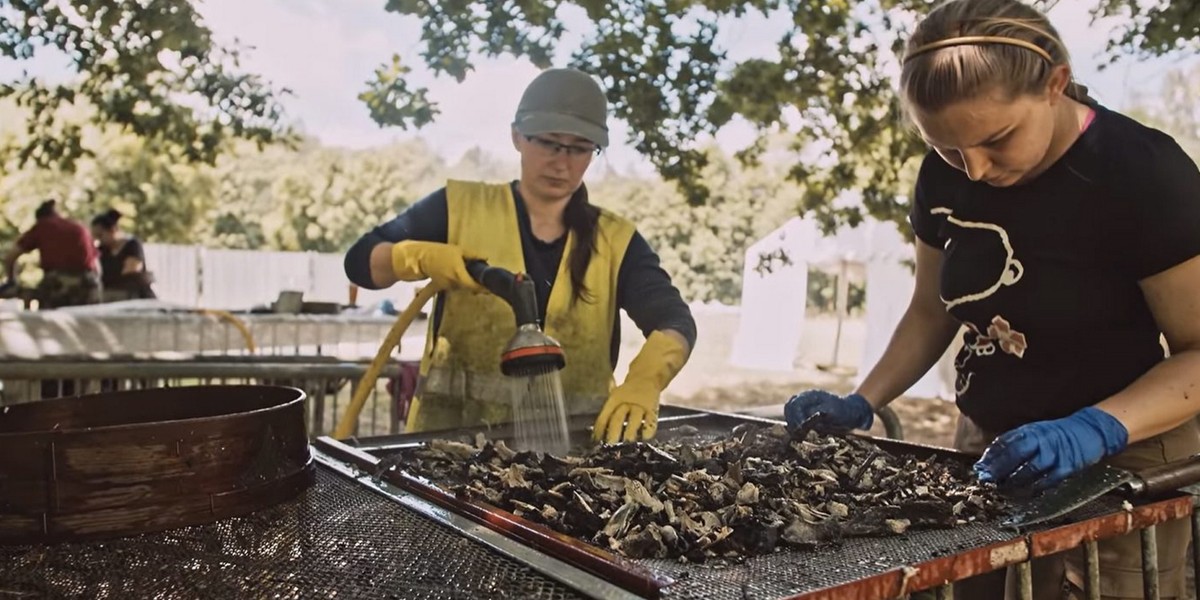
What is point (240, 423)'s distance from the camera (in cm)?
155

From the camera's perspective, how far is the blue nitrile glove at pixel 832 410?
2.26 m

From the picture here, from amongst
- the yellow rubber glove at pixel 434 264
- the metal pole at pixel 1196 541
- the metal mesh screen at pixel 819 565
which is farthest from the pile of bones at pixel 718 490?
the yellow rubber glove at pixel 434 264

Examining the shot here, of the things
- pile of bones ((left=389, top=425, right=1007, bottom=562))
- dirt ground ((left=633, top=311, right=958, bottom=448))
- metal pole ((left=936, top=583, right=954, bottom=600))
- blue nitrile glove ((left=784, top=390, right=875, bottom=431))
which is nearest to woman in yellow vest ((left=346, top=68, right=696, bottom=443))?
blue nitrile glove ((left=784, top=390, right=875, bottom=431))

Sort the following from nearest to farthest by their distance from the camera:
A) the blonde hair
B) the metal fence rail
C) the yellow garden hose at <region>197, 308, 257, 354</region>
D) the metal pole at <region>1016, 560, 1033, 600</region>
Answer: the metal pole at <region>1016, 560, 1033, 600</region>
the blonde hair
the metal fence rail
the yellow garden hose at <region>197, 308, 257, 354</region>

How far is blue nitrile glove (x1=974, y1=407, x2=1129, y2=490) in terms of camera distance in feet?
5.26

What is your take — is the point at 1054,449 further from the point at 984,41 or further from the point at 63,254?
the point at 63,254

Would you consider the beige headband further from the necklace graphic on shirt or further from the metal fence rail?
the metal fence rail

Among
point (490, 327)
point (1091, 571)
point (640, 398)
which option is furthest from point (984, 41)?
point (490, 327)

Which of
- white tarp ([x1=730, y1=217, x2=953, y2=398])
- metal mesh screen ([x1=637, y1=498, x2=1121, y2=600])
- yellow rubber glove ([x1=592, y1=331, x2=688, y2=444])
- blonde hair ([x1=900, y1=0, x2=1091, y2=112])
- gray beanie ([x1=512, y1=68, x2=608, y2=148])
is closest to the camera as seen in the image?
metal mesh screen ([x1=637, y1=498, x2=1121, y2=600])

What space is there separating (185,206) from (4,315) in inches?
787

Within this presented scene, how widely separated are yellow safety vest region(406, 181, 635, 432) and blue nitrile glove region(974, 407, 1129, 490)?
139 centimetres

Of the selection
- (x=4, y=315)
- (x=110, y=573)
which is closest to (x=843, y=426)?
(x=110, y=573)

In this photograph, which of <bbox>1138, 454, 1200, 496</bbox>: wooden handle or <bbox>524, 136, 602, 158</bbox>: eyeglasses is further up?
<bbox>524, 136, 602, 158</bbox>: eyeglasses

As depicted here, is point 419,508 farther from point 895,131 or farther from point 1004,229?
point 895,131
